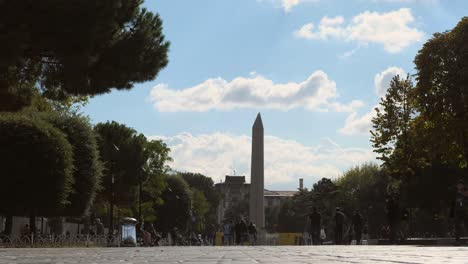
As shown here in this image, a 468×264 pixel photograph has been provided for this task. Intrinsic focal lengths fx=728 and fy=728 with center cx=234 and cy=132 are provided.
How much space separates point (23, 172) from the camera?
32750 millimetres

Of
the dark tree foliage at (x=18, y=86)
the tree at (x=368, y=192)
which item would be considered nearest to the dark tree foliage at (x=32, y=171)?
the dark tree foliage at (x=18, y=86)

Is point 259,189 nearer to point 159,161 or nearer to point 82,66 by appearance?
point 159,161

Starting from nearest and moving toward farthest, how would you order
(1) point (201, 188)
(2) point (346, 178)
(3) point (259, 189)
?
(3) point (259, 189) → (2) point (346, 178) → (1) point (201, 188)

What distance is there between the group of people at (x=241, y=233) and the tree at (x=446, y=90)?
34.8 ft

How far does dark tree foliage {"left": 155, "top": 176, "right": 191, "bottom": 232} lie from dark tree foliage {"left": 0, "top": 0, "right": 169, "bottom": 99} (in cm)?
6865

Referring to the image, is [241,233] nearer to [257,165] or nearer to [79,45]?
[257,165]

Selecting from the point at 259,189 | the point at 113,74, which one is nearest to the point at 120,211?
the point at 259,189

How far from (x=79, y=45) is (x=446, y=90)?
90.7ft

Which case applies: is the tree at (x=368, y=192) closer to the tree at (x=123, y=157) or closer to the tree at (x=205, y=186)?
the tree at (x=123, y=157)


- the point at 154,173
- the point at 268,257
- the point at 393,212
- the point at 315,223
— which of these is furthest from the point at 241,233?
the point at 154,173

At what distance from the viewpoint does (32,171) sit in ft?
108

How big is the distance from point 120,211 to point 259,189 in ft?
56.8

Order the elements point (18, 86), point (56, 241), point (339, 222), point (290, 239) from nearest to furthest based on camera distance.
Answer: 1. point (18, 86)
2. point (56, 241)
3. point (339, 222)
4. point (290, 239)

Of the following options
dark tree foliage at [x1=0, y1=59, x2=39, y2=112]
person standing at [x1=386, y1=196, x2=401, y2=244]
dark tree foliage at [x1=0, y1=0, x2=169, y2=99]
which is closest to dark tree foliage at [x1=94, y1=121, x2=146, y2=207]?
person standing at [x1=386, y1=196, x2=401, y2=244]
